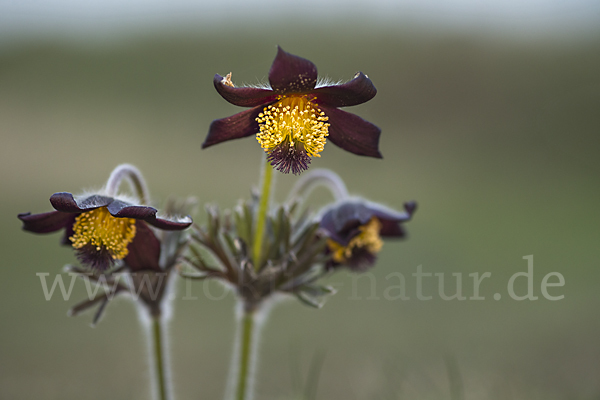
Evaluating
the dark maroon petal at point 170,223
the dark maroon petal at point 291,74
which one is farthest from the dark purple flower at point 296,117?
the dark maroon petal at point 170,223

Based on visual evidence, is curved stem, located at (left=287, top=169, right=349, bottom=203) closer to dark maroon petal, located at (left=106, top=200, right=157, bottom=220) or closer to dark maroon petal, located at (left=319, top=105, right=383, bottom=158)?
dark maroon petal, located at (left=319, top=105, right=383, bottom=158)

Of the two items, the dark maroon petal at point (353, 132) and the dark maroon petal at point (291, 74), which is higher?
the dark maroon petal at point (291, 74)

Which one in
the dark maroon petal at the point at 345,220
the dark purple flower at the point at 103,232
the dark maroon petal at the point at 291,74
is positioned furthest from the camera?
the dark maroon petal at the point at 345,220

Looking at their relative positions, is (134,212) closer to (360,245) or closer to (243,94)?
(243,94)

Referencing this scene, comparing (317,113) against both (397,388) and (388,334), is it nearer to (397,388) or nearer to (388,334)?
(397,388)

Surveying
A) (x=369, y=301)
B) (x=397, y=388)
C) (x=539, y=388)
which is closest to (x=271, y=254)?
(x=397, y=388)

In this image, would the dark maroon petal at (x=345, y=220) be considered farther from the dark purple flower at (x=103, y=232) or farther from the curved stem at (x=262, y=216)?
the dark purple flower at (x=103, y=232)
